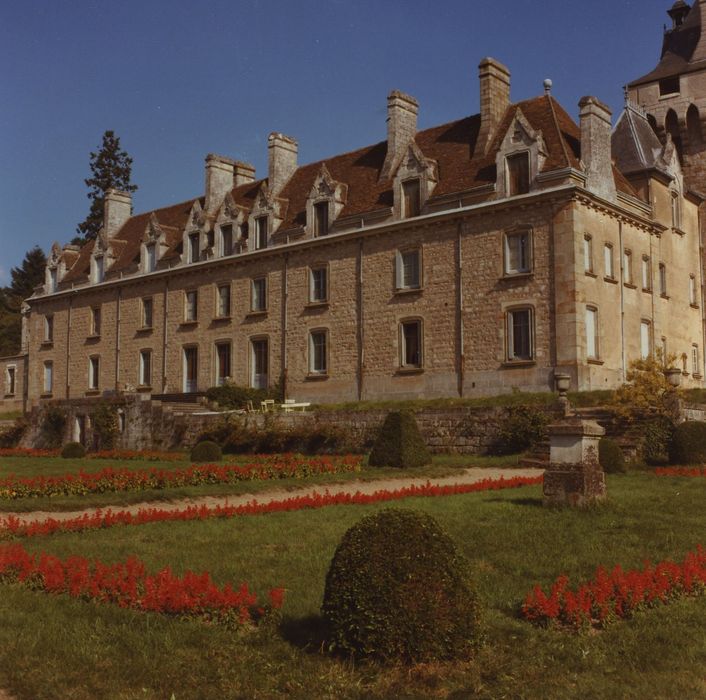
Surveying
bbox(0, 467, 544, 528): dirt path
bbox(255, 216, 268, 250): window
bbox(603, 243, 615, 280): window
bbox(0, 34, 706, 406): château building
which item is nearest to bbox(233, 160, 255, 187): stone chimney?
bbox(0, 34, 706, 406): château building

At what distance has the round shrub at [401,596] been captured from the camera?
6.10m

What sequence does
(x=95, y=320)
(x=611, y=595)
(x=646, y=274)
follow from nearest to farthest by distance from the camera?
(x=611, y=595) → (x=646, y=274) → (x=95, y=320)

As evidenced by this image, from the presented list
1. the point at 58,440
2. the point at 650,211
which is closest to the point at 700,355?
the point at 650,211

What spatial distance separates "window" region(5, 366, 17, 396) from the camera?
164ft

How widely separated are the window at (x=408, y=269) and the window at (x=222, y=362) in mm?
9425

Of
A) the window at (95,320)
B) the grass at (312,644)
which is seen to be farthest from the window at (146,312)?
the grass at (312,644)

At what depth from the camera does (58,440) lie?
34.7 m

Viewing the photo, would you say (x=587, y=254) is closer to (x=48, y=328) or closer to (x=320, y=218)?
(x=320, y=218)

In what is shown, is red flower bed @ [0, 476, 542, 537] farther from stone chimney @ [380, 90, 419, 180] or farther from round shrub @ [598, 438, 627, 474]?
stone chimney @ [380, 90, 419, 180]

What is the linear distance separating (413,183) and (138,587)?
1010 inches

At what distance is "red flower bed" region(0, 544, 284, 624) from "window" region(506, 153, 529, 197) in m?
22.5

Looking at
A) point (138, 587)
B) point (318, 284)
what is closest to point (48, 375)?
point (318, 284)

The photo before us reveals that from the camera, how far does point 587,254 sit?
28500 mm

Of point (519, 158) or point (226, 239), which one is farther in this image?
point (226, 239)
